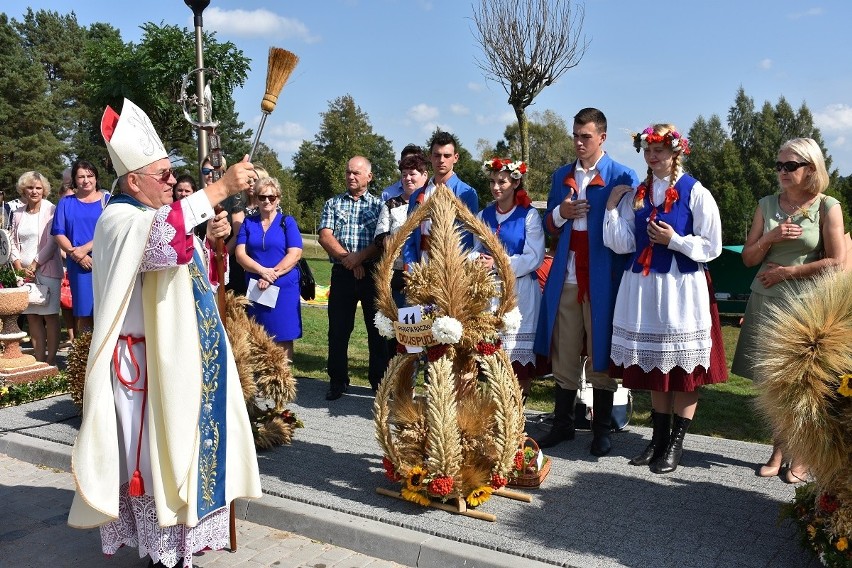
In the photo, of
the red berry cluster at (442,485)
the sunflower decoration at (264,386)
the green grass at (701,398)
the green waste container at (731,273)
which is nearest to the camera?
the red berry cluster at (442,485)

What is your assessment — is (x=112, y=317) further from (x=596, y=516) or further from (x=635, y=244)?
(x=635, y=244)

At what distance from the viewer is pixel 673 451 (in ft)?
16.5

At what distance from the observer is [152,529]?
11.6 ft

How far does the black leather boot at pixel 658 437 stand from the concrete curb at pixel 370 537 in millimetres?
1755

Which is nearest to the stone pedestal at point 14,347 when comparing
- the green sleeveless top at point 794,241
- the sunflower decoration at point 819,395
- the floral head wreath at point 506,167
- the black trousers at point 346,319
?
the black trousers at point 346,319

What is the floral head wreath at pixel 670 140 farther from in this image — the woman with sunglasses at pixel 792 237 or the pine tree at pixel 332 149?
the pine tree at pixel 332 149

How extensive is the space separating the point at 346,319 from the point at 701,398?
3.69 metres

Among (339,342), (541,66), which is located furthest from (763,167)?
(339,342)

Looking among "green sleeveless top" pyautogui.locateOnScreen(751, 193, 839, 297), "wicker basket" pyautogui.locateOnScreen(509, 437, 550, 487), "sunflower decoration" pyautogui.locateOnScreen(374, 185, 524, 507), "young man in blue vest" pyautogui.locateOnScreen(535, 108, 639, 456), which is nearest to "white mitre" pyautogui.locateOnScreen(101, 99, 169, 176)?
"sunflower decoration" pyautogui.locateOnScreen(374, 185, 524, 507)

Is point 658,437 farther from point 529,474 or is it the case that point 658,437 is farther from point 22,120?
point 22,120

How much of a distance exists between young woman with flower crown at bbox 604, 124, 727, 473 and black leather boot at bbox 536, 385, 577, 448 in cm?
74

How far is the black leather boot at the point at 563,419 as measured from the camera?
18.6 feet

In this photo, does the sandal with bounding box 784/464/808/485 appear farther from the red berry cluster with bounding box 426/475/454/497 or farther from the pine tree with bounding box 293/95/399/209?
the pine tree with bounding box 293/95/399/209

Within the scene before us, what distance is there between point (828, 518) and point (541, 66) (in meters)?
10.4
